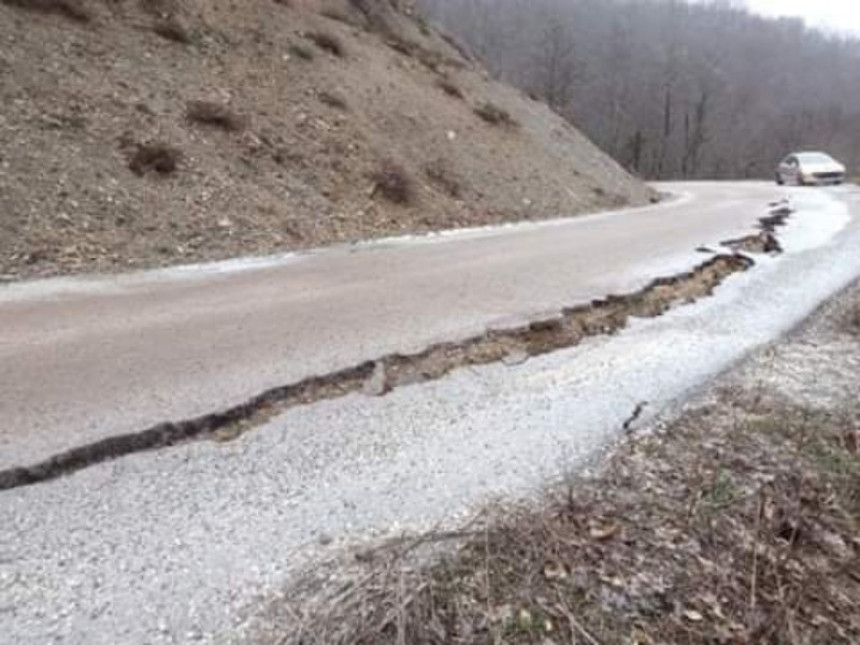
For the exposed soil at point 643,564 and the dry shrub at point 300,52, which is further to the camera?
the dry shrub at point 300,52

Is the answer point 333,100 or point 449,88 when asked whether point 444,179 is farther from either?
point 449,88

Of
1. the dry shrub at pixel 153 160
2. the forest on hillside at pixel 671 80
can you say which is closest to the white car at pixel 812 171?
the dry shrub at pixel 153 160

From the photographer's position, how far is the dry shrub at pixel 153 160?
30.6 ft

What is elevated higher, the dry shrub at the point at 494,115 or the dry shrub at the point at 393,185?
the dry shrub at the point at 494,115

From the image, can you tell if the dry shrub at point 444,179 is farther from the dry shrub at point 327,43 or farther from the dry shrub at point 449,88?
the dry shrub at point 449,88

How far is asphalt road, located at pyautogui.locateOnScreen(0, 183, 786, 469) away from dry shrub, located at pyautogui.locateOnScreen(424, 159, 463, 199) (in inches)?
131

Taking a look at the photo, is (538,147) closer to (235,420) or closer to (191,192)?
(191,192)

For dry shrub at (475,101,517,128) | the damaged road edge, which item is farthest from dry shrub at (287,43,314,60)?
the damaged road edge

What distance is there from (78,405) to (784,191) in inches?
838

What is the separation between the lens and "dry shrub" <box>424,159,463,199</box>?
521 inches

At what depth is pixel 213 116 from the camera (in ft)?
36.4

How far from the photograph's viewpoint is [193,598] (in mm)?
2463

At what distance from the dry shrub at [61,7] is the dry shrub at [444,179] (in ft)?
21.5

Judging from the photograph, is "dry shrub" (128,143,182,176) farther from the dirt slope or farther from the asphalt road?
the asphalt road
